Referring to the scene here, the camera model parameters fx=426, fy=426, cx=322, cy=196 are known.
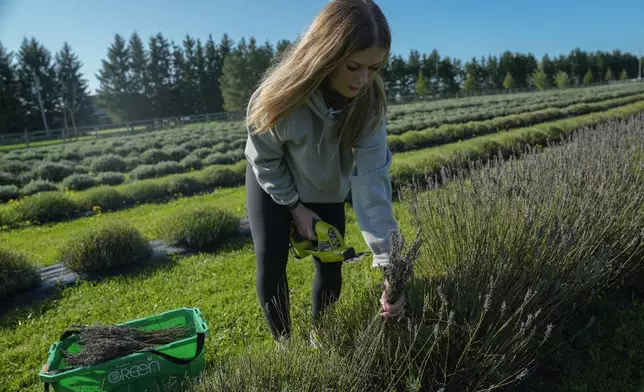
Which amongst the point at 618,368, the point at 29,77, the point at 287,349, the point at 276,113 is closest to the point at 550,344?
the point at 618,368

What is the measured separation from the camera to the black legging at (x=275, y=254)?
1.99 metres

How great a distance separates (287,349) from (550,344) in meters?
1.46

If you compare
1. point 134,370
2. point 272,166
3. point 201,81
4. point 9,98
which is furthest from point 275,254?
point 201,81

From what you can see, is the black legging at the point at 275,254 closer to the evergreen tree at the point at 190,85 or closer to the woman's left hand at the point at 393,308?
the woman's left hand at the point at 393,308

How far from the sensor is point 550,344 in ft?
7.20

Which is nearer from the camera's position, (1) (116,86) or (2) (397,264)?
(2) (397,264)

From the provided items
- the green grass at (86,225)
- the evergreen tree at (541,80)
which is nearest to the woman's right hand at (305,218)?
the green grass at (86,225)

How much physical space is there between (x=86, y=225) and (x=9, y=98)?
42.2 meters

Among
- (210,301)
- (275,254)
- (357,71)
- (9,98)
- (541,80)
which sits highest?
(9,98)

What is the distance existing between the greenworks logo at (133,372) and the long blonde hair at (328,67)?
46.5 inches

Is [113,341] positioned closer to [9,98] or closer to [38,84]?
[9,98]

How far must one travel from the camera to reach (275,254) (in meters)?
2.00

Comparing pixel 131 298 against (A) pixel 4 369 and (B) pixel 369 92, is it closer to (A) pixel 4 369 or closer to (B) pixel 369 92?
(A) pixel 4 369

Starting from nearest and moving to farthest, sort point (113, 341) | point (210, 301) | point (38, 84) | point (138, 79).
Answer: point (113, 341) → point (210, 301) → point (38, 84) → point (138, 79)
